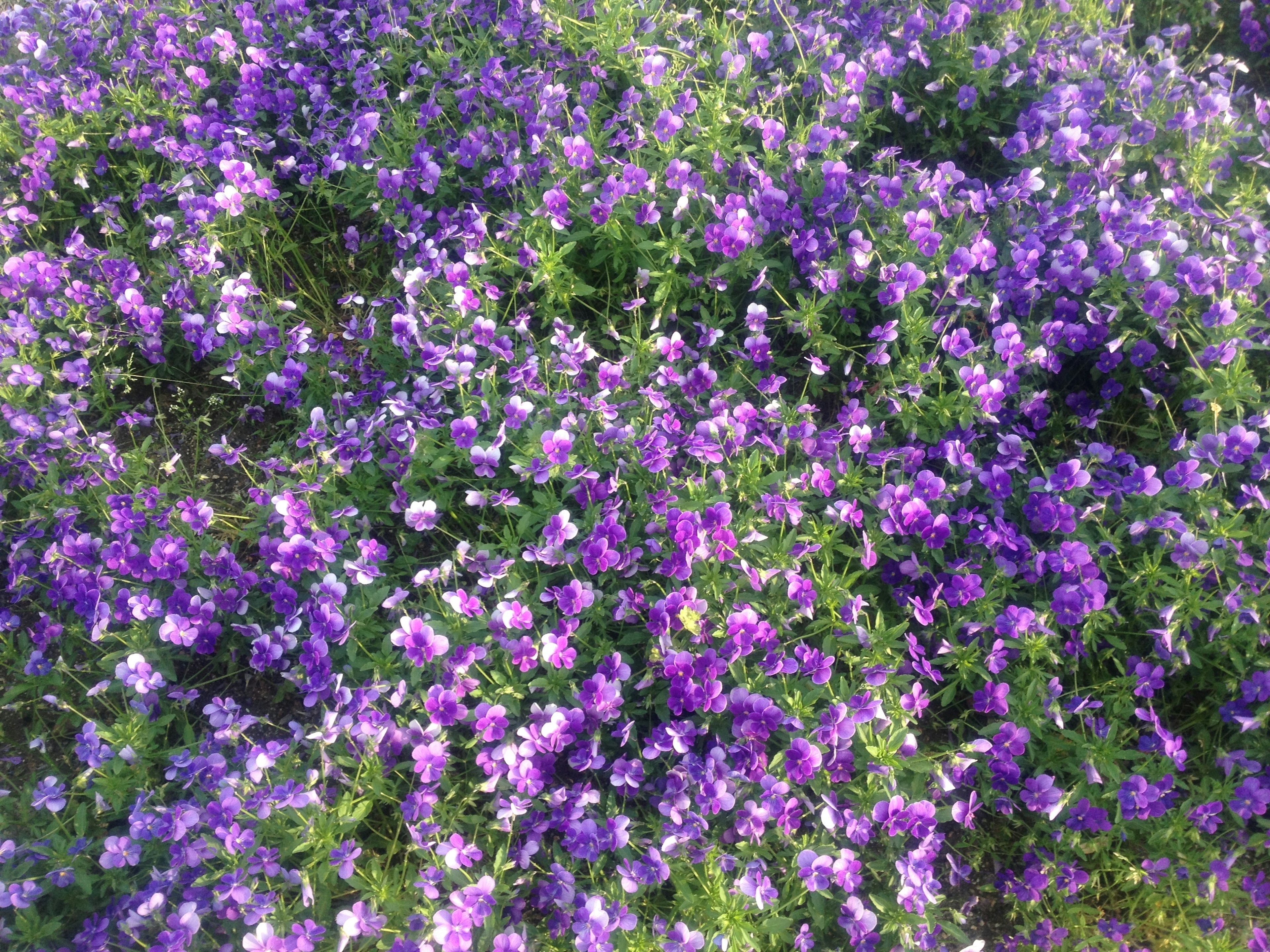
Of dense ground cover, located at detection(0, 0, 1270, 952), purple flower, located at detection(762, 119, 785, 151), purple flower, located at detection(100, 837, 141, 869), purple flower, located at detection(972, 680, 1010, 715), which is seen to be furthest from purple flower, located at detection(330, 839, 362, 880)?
purple flower, located at detection(762, 119, 785, 151)

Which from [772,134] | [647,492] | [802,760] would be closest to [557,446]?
[647,492]

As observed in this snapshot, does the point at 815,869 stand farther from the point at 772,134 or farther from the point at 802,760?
the point at 772,134

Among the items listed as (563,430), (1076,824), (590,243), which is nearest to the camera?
(1076,824)

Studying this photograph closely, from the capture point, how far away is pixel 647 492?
3254 millimetres

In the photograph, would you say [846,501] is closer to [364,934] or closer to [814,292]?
[814,292]

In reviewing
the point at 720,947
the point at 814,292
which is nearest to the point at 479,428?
the point at 814,292

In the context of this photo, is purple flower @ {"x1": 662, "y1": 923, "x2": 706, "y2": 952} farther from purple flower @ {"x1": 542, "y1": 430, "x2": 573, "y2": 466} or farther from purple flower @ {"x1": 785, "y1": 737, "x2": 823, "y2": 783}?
purple flower @ {"x1": 542, "y1": 430, "x2": 573, "y2": 466}

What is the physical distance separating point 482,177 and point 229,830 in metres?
3.12

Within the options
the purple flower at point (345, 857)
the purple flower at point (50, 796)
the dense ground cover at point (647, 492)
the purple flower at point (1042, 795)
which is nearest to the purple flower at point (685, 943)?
the dense ground cover at point (647, 492)

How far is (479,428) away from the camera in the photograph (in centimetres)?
346

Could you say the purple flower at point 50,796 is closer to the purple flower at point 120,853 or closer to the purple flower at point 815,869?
the purple flower at point 120,853

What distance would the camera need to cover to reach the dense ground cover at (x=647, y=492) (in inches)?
107

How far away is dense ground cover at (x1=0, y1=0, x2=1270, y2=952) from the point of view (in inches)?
107

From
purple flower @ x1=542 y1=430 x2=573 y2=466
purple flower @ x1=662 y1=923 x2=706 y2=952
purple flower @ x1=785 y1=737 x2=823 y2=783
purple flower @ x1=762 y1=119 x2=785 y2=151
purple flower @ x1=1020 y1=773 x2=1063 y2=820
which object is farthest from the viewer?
purple flower @ x1=762 y1=119 x2=785 y2=151
